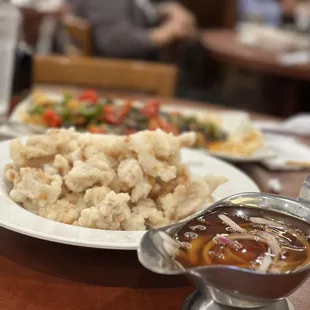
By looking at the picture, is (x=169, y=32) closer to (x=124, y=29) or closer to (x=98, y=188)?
(x=124, y=29)

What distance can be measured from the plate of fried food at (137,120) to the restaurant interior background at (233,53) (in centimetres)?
35

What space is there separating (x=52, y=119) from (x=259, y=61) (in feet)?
7.06

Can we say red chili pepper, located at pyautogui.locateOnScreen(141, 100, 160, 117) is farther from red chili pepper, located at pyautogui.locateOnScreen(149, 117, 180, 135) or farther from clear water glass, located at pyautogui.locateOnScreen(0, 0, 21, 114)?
clear water glass, located at pyautogui.locateOnScreen(0, 0, 21, 114)

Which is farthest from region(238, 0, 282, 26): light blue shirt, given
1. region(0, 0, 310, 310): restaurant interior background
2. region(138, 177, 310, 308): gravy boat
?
region(138, 177, 310, 308): gravy boat

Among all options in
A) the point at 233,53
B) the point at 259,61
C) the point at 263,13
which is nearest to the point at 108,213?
the point at 259,61

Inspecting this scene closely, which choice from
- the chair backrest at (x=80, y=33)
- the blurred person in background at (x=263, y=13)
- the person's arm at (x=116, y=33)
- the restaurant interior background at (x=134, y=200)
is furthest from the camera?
the blurred person in background at (x=263, y=13)

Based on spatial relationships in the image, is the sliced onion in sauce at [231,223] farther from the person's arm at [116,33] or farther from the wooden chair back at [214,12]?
the wooden chair back at [214,12]

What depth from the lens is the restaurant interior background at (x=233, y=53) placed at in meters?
3.69

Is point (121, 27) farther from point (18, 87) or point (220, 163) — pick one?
point (220, 163)

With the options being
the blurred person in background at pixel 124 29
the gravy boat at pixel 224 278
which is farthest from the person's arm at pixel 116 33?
the gravy boat at pixel 224 278

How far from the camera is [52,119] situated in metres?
1.84

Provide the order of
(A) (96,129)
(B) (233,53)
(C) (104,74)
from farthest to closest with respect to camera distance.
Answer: (B) (233,53) < (C) (104,74) < (A) (96,129)

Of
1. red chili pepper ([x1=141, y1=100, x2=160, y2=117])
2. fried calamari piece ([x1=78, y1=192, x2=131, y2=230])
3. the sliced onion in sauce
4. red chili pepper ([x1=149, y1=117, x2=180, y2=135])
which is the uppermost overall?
the sliced onion in sauce

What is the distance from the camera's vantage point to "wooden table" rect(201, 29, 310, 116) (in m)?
3.55
